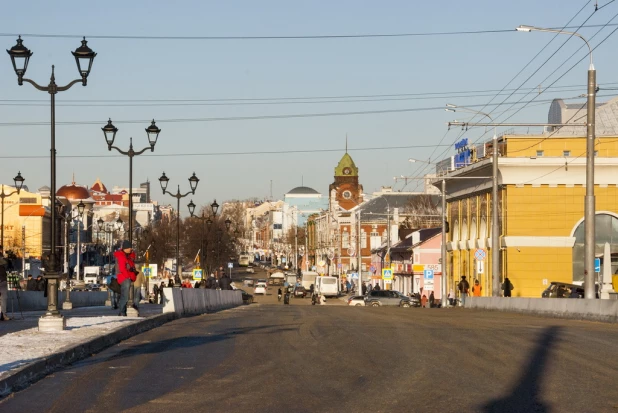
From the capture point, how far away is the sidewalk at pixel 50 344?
13398mm

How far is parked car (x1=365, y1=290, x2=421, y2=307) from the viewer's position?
7319 centimetres

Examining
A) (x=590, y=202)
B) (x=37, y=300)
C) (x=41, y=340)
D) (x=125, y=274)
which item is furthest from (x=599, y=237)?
(x=41, y=340)

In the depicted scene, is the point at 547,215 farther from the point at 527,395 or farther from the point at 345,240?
the point at 345,240

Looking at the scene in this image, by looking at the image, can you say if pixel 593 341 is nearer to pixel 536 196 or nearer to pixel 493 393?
pixel 493 393

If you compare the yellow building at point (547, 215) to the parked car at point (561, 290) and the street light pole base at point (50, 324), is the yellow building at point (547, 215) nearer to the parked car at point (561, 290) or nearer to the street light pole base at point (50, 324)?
the parked car at point (561, 290)

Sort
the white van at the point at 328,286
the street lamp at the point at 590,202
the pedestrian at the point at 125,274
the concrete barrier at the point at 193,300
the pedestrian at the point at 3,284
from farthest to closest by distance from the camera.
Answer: the white van at the point at 328,286 < the street lamp at the point at 590,202 < the concrete barrier at the point at 193,300 < the pedestrian at the point at 125,274 < the pedestrian at the point at 3,284

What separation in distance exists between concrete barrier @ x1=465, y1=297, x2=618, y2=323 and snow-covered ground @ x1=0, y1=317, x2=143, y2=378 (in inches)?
581

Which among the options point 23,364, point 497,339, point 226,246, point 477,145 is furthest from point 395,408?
point 226,246

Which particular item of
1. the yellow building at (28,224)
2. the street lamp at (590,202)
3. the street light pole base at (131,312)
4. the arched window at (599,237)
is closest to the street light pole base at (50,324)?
the street light pole base at (131,312)

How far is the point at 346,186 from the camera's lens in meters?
182

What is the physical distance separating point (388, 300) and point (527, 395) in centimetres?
6195

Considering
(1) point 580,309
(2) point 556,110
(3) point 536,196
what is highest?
(2) point 556,110

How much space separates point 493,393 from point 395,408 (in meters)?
1.70

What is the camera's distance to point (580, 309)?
112 feet
